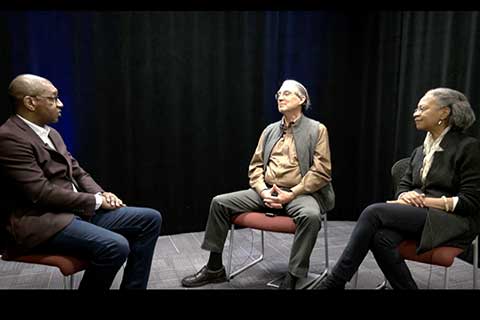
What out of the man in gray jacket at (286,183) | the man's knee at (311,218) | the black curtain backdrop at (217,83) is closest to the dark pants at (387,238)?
the man's knee at (311,218)

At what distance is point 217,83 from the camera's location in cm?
394

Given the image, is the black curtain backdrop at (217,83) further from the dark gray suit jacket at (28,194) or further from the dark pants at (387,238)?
the dark gray suit jacket at (28,194)

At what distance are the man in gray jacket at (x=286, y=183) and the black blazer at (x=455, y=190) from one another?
0.67 meters

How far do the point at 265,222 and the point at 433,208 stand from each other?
0.97m

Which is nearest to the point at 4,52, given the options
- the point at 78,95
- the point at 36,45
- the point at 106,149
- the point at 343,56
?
the point at 36,45

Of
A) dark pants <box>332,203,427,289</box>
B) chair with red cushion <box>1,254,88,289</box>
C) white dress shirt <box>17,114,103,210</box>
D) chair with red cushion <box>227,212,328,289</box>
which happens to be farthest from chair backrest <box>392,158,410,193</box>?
chair with red cushion <box>1,254,88,289</box>

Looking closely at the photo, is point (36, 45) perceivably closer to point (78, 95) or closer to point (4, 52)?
point (4, 52)

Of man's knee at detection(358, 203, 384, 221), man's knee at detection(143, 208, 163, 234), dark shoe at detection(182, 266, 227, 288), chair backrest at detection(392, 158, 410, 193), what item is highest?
chair backrest at detection(392, 158, 410, 193)

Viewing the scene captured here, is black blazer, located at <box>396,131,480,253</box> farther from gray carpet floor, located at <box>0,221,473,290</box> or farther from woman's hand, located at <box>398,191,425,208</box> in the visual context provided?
gray carpet floor, located at <box>0,221,473,290</box>

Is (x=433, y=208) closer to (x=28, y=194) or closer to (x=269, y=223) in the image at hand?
(x=269, y=223)

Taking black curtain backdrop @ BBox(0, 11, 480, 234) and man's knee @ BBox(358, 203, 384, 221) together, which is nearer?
man's knee @ BBox(358, 203, 384, 221)

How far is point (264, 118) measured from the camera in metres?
4.13

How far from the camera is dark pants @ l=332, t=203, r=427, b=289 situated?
7.45ft

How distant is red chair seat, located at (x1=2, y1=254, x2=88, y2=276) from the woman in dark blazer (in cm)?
134
